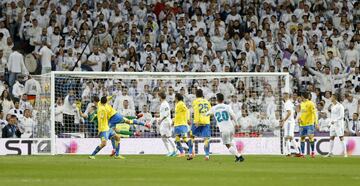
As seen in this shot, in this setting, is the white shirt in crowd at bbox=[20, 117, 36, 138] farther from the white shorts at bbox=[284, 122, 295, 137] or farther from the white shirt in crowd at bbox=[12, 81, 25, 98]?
the white shorts at bbox=[284, 122, 295, 137]

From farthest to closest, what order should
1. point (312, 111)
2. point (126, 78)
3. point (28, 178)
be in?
point (126, 78) → point (312, 111) → point (28, 178)

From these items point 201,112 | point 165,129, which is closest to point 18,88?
point 165,129

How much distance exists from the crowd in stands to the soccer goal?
0.05 meters

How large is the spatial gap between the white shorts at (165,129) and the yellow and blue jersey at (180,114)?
1364 mm

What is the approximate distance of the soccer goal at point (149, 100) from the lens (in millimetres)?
37594

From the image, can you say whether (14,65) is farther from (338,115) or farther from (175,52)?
(338,115)

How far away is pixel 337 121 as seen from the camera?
36.3 m

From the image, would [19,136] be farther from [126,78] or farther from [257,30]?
[257,30]

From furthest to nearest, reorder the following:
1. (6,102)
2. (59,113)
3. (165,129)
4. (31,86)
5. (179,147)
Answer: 1. (31,86)
2. (59,113)
3. (6,102)
4. (165,129)
5. (179,147)

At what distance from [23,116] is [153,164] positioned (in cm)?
1082

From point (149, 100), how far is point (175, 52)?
296 cm

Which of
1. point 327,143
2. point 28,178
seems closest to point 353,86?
point 327,143

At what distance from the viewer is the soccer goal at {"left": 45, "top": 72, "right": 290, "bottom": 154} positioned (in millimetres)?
37594

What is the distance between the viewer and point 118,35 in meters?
41.3
